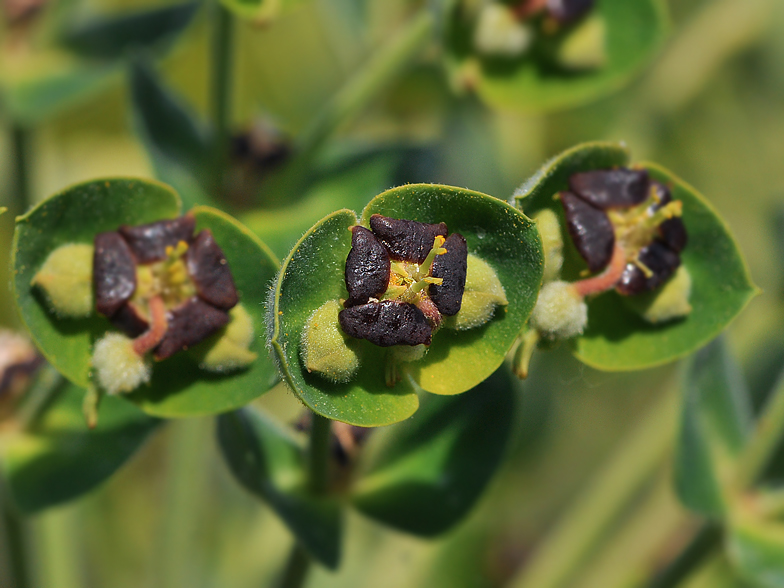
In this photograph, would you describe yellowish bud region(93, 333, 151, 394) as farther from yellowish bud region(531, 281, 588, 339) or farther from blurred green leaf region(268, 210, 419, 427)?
yellowish bud region(531, 281, 588, 339)

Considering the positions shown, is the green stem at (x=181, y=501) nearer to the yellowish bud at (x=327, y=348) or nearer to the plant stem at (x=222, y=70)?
the plant stem at (x=222, y=70)

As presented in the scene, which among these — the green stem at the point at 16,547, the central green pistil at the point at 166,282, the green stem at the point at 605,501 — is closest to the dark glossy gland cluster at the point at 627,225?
the central green pistil at the point at 166,282

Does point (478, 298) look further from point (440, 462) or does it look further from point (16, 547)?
point (16, 547)

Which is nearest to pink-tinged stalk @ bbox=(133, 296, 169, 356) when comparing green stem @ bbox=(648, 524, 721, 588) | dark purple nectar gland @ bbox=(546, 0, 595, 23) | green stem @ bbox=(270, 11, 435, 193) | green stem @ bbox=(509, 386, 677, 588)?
green stem @ bbox=(270, 11, 435, 193)

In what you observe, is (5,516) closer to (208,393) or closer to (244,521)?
(208,393)

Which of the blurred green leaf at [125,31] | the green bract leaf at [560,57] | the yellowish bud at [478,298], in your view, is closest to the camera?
the yellowish bud at [478,298]

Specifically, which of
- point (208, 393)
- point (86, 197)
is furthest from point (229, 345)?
point (86, 197)
